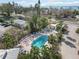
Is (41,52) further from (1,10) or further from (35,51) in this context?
(1,10)

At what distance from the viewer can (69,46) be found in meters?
20.5

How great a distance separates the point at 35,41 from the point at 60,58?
833 centimetres

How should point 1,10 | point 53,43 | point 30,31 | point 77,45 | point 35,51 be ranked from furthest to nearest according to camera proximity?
1. point 1,10
2. point 30,31
3. point 77,45
4. point 53,43
5. point 35,51

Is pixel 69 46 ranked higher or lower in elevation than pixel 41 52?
lower

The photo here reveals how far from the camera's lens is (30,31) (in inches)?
1128

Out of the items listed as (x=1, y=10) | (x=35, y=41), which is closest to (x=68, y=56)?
(x=35, y=41)

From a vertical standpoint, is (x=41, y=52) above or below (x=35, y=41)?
above

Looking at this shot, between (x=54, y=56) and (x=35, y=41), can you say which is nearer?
(x=54, y=56)

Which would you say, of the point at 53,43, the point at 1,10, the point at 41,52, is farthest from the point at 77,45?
the point at 1,10

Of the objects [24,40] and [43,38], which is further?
[43,38]

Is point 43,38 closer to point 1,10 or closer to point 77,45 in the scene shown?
point 77,45

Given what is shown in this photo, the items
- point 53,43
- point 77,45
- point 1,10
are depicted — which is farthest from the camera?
point 1,10

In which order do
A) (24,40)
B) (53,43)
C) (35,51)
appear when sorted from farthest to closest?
(24,40) < (53,43) < (35,51)

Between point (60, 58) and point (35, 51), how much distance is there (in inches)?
139
